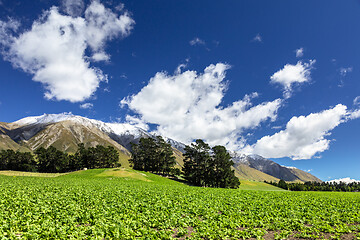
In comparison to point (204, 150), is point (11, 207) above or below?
below

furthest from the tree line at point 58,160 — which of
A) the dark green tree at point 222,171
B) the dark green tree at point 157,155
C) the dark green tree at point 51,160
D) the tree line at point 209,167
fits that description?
the dark green tree at point 222,171

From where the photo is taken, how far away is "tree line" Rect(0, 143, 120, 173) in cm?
12812

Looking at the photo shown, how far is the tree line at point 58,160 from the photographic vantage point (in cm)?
12812

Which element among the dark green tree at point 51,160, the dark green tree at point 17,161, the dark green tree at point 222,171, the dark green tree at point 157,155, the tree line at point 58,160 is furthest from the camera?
the dark green tree at point 17,161

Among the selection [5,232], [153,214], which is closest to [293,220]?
[153,214]

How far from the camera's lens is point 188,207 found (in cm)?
1925

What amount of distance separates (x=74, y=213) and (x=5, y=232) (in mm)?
4532

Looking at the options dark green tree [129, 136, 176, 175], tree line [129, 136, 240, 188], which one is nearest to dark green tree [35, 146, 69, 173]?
dark green tree [129, 136, 176, 175]

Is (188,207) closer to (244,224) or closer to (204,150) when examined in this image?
(244,224)

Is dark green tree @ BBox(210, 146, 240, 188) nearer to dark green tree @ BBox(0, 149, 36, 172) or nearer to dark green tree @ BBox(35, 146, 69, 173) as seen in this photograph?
dark green tree @ BBox(35, 146, 69, 173)

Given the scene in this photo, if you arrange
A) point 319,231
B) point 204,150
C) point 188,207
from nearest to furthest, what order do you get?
point 319,231 < point 188,207 < point 204,150

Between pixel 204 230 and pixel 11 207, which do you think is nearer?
pixel 204 230

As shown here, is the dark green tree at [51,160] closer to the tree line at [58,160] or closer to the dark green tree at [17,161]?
the tree line at [58,160]

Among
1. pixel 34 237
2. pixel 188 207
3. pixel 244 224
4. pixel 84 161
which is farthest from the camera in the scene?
pixel 84 161
